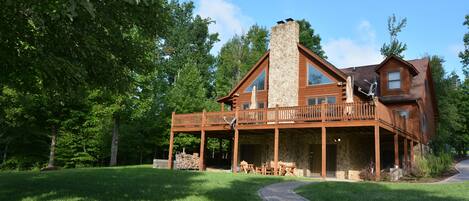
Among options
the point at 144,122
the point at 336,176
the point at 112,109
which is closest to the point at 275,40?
the point at 336,176

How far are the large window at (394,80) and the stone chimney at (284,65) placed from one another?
17.8 feet

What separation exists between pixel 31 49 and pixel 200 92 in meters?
27.9

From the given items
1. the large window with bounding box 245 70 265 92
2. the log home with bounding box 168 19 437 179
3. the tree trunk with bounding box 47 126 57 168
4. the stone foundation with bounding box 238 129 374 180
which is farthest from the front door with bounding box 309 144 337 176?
the tree trunk with bounding box 47 126 57 168

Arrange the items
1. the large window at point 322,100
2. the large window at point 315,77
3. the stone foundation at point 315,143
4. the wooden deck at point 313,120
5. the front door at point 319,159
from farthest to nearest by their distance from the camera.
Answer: the large window at point 315,77, the large window at point 322,100, the front door at point 319,159, the stone foundation at point 315,143, the wooden deck at point 313,120

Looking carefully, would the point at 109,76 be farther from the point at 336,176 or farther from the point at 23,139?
the point at 23,139

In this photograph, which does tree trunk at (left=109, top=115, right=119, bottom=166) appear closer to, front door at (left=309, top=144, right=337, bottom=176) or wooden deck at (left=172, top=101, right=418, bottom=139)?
wooden deck at (left=172, top=101, right=418, bottom=139)

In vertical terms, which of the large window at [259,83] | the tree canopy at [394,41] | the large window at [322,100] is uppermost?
the tree canopy at [394,41]

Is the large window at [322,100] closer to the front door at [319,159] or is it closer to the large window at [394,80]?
the front door at [319,159]

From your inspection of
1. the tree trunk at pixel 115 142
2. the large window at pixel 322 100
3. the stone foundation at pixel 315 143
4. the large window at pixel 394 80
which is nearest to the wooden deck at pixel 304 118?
the stone foundation at pixel 315 143

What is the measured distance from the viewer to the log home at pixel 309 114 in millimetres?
20000

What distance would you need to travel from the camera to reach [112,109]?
93.8ft

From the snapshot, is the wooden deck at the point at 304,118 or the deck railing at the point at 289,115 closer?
the wooden deck at the point at 304,118

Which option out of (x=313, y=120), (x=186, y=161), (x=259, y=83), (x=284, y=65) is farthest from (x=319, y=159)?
(x=186, y=161)

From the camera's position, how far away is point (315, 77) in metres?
22.7
